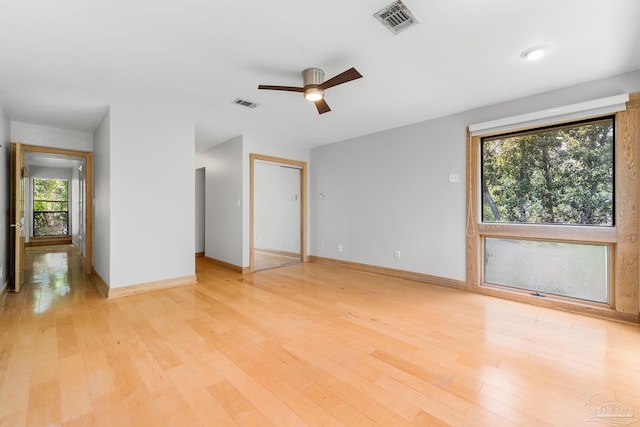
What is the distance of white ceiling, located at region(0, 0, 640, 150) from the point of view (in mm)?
1872

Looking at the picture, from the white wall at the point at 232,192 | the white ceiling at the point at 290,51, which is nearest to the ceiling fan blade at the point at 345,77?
the white ceiling at the point at 290,51

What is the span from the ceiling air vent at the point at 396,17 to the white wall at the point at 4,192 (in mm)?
4517

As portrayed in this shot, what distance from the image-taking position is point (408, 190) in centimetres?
439

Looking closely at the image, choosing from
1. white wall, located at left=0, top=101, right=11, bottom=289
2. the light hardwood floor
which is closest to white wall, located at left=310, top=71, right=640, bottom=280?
the light hardwood floor

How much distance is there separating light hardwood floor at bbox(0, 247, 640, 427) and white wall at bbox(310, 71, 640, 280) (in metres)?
0.94

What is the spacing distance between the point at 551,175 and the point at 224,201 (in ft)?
16.3

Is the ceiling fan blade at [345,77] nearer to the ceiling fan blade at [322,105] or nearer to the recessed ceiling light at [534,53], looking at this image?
the ceiling fan blade at [322,105]

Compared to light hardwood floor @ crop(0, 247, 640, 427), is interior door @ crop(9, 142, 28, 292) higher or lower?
higher

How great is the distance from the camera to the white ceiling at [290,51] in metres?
1.87

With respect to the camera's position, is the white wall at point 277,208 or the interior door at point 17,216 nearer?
the interior door at point 17,216

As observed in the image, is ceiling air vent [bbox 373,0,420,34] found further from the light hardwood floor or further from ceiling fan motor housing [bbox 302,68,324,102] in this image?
the light hardwood floor

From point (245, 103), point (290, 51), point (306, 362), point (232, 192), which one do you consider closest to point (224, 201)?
point (232, 192)

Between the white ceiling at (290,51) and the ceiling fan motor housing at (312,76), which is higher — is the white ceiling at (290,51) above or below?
above

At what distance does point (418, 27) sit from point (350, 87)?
1082 mm
